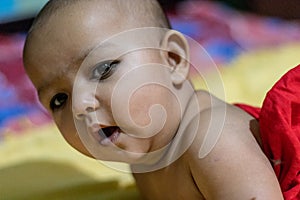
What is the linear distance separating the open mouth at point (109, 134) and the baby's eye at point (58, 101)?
65 mm

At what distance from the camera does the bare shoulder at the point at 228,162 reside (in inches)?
31.4

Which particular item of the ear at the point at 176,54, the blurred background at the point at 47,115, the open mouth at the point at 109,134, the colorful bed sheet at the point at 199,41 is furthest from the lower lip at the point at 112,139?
the colorful bed sheet at the point at 199,41

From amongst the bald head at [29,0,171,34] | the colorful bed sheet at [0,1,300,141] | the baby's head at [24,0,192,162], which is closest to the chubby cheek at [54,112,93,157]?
the baby's head at [24,0,192,162]

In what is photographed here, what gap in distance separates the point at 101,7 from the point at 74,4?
0.11 ft

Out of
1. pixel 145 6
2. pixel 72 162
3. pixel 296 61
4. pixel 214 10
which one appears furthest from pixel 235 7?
pixel 145 6

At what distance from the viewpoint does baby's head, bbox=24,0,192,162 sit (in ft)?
2.67

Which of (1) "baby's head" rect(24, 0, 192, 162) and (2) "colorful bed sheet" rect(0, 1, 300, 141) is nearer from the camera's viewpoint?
(1) "baby's head" rect(24, 0, 192, 162)

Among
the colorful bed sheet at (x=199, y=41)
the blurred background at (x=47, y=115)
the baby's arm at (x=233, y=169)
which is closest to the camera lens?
the baby's arm at (x=233, y=169)

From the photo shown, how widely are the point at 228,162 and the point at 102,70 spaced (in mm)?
184

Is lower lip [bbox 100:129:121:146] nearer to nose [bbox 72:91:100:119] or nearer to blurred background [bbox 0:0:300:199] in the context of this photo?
nose [bbox 72:91:100:119]

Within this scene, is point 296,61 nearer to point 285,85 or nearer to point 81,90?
point 285,85

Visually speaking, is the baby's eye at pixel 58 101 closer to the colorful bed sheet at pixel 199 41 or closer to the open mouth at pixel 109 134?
the open mouth at pixel 109 134

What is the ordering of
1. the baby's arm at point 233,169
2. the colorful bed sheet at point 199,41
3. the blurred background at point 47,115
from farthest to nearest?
1. the colorful bed sheet at point 199,41
2. the blurred background at point 47,115
3. the baby's arm at point 233,169

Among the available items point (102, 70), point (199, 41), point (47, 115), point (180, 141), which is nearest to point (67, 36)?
point (102, 70)
